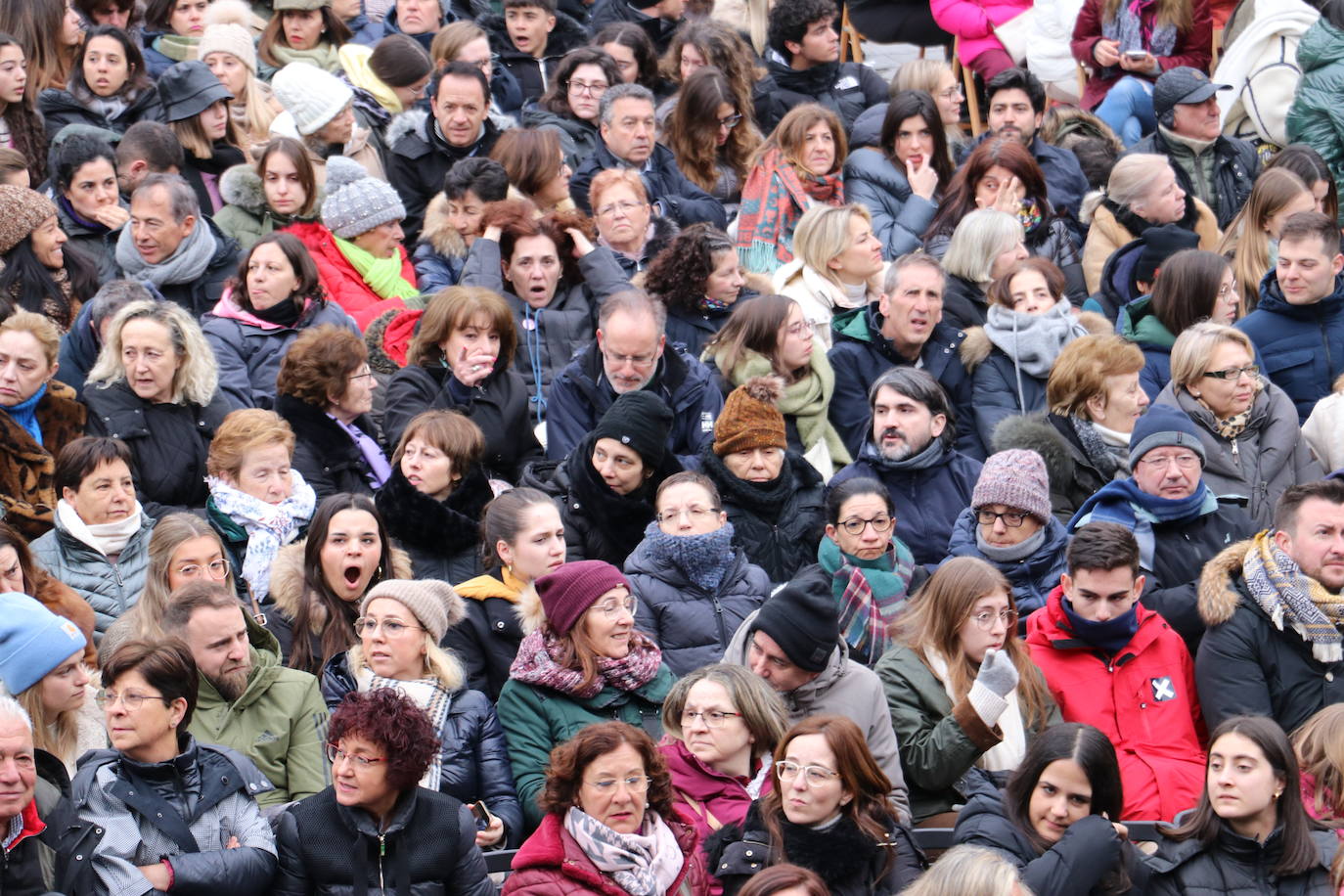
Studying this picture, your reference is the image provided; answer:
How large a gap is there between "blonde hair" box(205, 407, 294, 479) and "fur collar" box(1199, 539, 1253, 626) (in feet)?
12.0

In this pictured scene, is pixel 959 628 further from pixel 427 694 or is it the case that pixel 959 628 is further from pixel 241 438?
pixel 241 438

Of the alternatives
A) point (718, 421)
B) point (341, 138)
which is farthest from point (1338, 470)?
point (341, 138)

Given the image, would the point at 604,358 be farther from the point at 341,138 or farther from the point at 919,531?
the point at 341,138

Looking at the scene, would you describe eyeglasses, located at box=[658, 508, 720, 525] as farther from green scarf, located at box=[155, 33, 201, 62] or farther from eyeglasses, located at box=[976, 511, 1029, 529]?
green scarf, located at box=[155, 33, 201, 62]

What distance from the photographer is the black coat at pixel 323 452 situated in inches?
374

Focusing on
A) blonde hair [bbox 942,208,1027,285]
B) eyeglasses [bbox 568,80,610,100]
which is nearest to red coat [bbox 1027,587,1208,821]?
blonde hair [bbox 942,208,1027,285]

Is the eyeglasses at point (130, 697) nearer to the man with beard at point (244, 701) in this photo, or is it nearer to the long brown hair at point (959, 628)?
the man with beard at point (244, 701)

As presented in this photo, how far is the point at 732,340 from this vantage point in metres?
10.1

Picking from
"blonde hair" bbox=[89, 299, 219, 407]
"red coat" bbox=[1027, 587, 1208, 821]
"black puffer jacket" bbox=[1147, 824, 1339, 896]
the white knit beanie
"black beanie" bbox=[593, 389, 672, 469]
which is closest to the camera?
"black puffer jacket" bbox=[1147, 824, 1339, 896]

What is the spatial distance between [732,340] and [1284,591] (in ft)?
9.52

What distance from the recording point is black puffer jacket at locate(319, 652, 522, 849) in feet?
25.2

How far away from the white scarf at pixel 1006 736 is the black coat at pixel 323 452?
9.11 ft

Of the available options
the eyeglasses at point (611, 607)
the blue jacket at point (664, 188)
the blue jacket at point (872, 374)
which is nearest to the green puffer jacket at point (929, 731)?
the eyeglasses at point (611, 607)

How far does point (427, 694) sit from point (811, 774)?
146 cm
